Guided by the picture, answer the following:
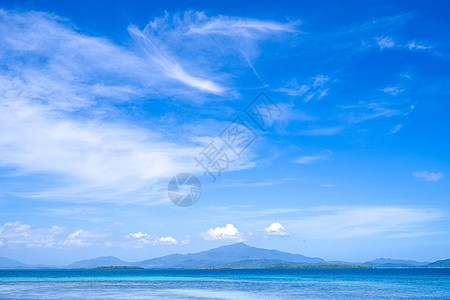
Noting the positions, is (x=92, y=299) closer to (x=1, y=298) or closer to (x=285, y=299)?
(x=1, y=298)

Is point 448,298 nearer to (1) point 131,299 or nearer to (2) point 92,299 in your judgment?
(1) point 131,299

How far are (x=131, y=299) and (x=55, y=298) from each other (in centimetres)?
699

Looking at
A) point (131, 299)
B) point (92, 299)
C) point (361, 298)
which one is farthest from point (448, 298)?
point (92, 299)

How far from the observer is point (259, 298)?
111ft

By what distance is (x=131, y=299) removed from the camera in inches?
1283

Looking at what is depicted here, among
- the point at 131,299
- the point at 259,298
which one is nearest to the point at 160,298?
the point at 131,299

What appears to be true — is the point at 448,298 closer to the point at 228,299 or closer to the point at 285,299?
the point at 285,299

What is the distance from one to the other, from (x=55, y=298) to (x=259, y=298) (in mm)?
18602

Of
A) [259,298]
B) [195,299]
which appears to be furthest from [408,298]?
[195,299]

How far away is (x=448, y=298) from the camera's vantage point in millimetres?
33625

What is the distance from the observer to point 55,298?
108 ft

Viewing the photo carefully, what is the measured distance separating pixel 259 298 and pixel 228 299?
298 centimetres


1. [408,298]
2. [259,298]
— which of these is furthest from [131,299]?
[408,298]

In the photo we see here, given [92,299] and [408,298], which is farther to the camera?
[408,298]
